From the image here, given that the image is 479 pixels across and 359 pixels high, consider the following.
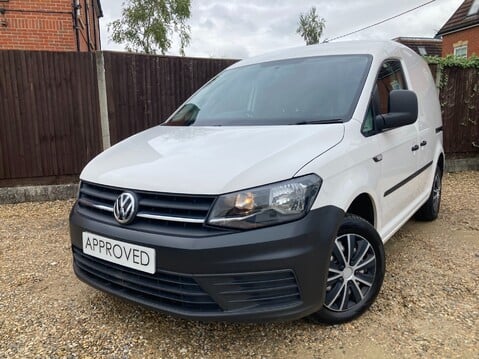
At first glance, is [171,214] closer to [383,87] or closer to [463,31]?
[383,87]

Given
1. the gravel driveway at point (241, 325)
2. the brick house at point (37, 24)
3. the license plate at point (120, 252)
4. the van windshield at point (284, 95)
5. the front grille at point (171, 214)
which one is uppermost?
the brick house at point (37, 24)

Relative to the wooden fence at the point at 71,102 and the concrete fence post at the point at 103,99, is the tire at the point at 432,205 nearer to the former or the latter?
the wooden fence at the point at 71,102

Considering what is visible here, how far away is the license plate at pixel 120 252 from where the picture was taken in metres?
2.14

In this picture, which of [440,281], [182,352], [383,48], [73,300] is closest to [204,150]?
[182,352]

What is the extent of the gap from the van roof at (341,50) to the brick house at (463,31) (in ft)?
60.8

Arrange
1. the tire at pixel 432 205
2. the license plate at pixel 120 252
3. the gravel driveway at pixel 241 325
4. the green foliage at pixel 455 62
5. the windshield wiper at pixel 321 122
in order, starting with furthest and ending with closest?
the green foliage at pixel 455 62 → the tire at pixel 432 205 → the windshield wiper at pixel 321 122 → the gravel driveway at pixel 241 325 → the license plate at pixel 120 252

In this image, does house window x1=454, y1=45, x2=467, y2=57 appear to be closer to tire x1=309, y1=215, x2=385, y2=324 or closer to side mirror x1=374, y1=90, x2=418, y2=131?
side mirror x1=374, y1=90, x2=418, y2=131

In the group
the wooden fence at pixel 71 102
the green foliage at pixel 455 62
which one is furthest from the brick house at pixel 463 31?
the wooden fence at pixel 71 102

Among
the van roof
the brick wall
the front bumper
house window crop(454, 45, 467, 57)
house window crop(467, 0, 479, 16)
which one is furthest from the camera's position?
house window crop(454, 45, 467, 57)

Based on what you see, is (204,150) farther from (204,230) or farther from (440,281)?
(440,281)

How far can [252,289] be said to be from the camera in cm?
205

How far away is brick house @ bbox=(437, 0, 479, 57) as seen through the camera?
19.2m

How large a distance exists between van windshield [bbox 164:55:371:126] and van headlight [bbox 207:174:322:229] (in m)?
0.78

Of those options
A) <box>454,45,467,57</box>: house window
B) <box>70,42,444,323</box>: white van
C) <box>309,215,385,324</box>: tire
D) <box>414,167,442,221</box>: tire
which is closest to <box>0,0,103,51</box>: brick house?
<box>70,42,444,323</box>: white van
